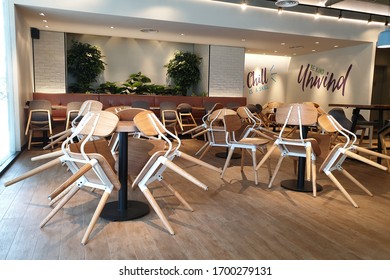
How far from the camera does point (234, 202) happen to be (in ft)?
11.8

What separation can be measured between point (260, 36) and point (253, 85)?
4146mm

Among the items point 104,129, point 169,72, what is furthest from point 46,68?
point 104,129

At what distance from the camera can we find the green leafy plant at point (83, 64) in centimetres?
930

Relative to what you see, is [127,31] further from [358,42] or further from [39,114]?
[358,42]

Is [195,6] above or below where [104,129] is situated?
above

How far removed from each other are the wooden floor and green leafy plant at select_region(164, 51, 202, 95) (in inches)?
267

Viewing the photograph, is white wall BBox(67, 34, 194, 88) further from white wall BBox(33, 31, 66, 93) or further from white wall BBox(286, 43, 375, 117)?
white wall BBox(286, 43, 375, 117)

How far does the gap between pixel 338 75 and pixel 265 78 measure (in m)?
3.00

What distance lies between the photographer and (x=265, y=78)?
12906 mm

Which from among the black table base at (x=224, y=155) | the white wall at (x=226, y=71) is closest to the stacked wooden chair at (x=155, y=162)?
the black table base at (x=224, y=155)

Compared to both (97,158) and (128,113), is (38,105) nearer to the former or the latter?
(128,113)

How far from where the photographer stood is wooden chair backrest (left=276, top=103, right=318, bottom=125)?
3803mm

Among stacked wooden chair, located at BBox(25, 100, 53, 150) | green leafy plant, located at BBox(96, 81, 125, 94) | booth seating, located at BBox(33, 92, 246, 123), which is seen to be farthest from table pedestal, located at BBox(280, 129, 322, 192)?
green leafy plant, located at BBox(96, 81, 125, 94)

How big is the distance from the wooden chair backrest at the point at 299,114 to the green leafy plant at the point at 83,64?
702 cm
